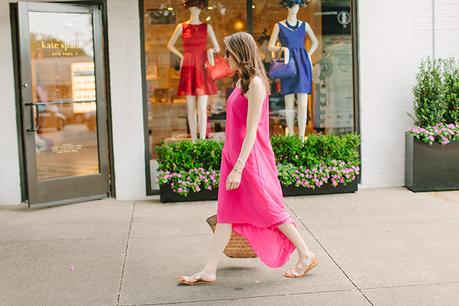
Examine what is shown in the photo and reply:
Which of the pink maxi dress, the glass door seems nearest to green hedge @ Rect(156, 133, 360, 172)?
the glass door

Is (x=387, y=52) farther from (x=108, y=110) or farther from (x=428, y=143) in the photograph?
(x=108, y=110)

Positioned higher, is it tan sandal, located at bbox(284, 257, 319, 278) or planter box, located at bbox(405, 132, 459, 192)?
planter box, located at bbox(405, 132, 459, 192)

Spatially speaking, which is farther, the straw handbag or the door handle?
the door handle

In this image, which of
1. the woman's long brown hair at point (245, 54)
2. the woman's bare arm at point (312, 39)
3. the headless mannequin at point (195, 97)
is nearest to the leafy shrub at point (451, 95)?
the woman's bare arm at point (312, 39)

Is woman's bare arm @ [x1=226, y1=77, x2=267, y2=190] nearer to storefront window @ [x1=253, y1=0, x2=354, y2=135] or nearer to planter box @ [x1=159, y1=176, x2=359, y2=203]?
planter box @ [x1=159, y1=176, x2=359, y2=203]

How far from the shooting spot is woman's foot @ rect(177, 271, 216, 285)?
17.1 feet

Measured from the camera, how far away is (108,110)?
8812 millimetres

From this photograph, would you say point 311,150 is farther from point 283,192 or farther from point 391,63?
point 391,63

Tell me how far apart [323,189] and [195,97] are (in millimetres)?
1996

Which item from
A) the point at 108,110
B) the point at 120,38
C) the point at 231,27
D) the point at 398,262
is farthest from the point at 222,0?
the point at 398,262

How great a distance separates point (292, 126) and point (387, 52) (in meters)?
1.58

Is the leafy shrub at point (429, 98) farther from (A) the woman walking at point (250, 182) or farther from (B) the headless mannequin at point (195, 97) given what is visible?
(A) the woman walking at point (250, 182)

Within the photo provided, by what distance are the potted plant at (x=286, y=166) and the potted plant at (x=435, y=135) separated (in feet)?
2.54

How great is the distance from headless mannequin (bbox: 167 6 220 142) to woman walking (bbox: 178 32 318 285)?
3.60 meters
